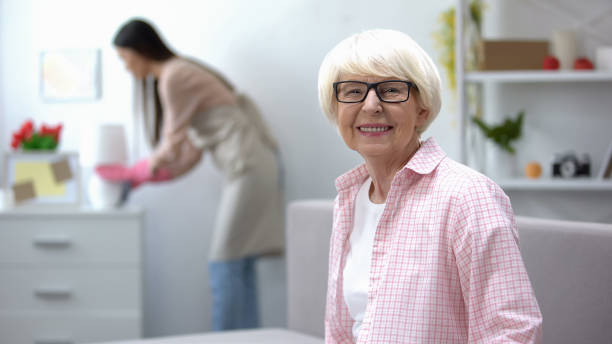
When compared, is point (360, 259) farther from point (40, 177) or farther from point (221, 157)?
point (40, 177)

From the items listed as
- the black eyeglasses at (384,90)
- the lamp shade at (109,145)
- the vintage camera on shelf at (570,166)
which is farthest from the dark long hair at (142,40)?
the black eyeglasses at (384,90)

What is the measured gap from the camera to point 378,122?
1075 millimetres

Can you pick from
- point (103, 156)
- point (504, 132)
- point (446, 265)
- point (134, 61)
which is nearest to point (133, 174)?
point (103, 156)

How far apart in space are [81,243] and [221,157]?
727mm

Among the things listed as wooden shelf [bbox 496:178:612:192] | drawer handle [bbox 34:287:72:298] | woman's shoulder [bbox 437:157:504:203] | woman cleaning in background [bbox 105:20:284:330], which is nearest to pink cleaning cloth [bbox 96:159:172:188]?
woman cleaning in background [bbox 105:20:284:330]

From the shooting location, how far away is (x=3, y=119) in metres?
3.25

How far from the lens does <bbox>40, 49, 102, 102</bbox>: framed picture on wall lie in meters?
3.18

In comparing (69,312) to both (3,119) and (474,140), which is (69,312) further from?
(474,140)

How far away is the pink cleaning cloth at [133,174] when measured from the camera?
2.79 m

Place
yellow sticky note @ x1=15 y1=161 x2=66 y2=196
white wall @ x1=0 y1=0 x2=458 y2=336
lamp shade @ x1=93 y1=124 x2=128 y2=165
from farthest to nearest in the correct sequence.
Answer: white wall @ x1=0 y1=0 x2=458 y2=336
yellow sticky note @ x1=15 y1=161 x2=66 y2=196
lamp shade @ x1=93 y1=124 x2=128 y2=165

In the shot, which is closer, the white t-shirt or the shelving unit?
the white t-shirt

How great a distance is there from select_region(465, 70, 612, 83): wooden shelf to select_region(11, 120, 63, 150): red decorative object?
74.1 inches

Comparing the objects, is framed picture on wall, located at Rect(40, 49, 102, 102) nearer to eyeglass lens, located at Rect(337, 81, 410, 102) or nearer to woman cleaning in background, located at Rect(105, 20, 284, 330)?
woman cleaning in background, located at Rect(105, 20, 284, 330)

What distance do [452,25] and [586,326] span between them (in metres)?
1.85
